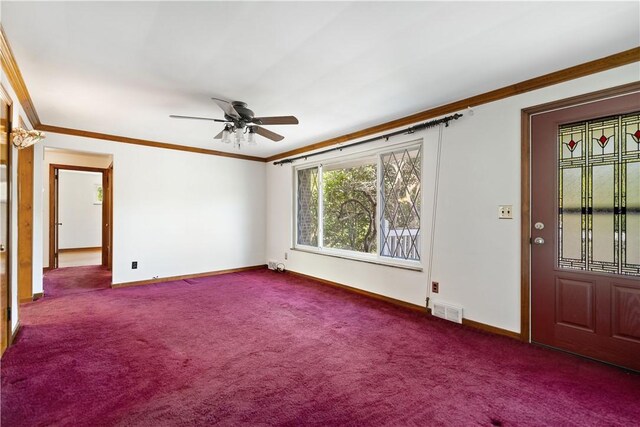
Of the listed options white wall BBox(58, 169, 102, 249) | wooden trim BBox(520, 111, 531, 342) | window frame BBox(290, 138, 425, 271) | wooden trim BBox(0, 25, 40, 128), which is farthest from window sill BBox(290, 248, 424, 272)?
white wall BBox(58, 169, 102, 249)

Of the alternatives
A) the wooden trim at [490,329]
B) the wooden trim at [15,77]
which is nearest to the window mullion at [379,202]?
the wooden trim at [490,329]

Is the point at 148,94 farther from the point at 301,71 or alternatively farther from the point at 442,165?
the point at 442,165

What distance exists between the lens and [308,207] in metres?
5.51

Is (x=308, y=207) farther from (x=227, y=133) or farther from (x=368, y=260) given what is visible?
(x=227, y=133)

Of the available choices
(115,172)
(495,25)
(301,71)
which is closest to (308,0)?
(301,71)

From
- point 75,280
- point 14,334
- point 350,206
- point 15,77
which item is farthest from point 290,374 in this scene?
point 75,280

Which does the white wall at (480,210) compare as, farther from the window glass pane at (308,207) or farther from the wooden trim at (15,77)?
the wooden trim at (15,77)

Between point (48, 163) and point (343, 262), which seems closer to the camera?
point (343, 262)

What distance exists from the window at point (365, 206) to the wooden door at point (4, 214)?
3662mm

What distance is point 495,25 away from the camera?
6.25 feet

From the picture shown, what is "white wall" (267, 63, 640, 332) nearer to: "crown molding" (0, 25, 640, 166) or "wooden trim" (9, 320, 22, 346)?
"crown molding" (0, 25, 640, 166)

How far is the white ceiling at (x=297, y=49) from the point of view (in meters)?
1.79

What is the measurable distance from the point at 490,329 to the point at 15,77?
4738 mm

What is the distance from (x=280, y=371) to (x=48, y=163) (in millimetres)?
6718
